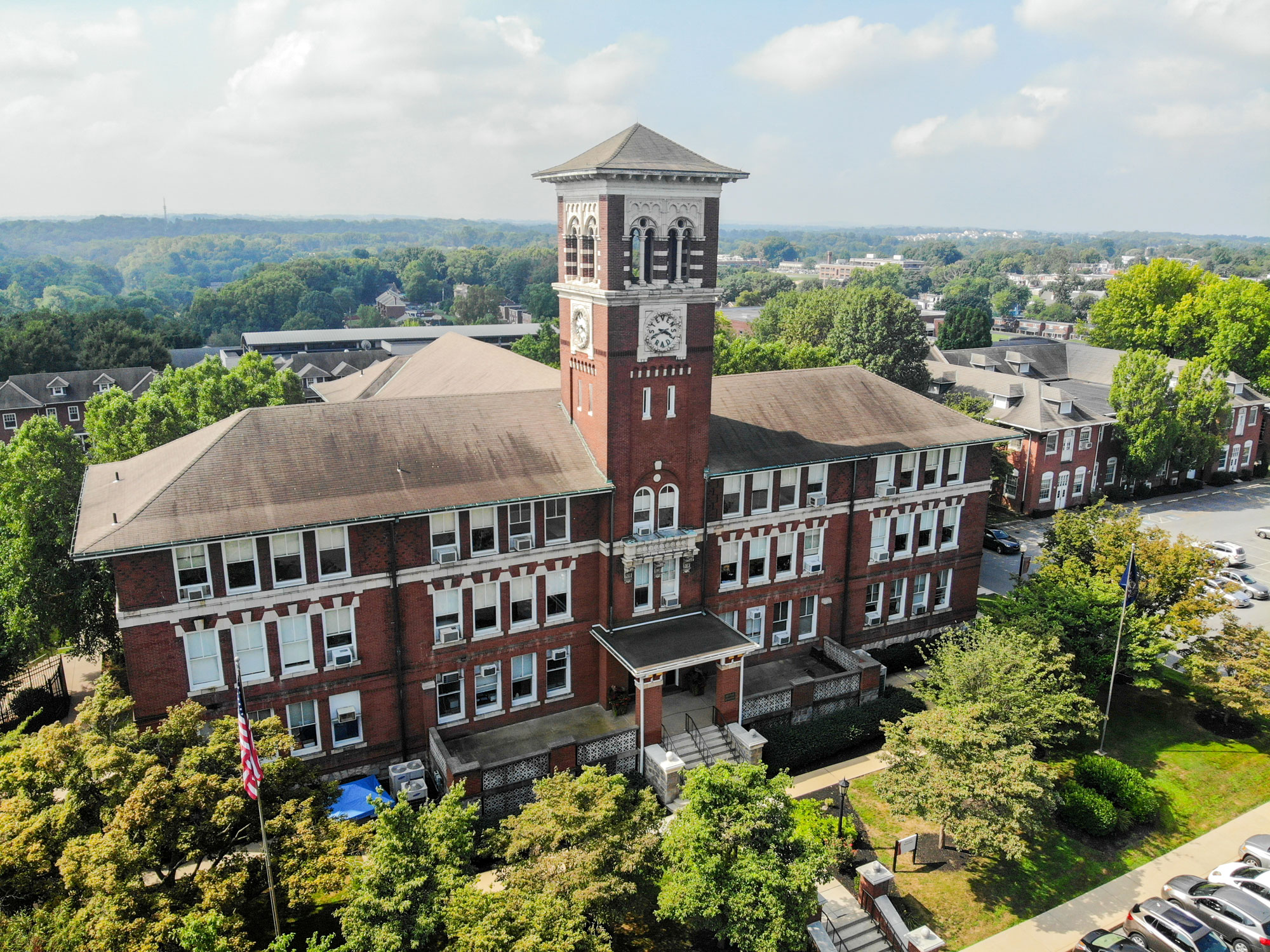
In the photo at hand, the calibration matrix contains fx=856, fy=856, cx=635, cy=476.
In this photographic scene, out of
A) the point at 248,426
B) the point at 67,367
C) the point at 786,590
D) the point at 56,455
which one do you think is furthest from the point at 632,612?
the point at 67,367

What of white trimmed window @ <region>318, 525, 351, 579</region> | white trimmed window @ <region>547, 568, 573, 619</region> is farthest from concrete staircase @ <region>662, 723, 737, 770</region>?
white trimmed window @ <region>318, 525, 351, 579</region>

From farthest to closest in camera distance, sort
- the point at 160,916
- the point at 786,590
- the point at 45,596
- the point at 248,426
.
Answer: the point at 786,590 < the point at 45,596 < the point at 248,426 < the point at 160,916

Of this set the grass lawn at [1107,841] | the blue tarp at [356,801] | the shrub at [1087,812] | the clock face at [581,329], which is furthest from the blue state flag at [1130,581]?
the blue tarp at [356,801]

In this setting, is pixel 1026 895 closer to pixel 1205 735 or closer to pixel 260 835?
pixel 1205 735

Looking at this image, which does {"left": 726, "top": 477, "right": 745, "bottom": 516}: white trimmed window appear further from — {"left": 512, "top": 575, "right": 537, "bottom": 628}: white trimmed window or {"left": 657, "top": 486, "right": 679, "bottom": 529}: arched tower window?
{"left": 512, "top": 575, "right": 537, "bottom": 628}: white trimmed window

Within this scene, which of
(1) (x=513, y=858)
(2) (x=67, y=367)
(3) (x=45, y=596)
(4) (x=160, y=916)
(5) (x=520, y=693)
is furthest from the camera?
(2) (x=67, y=367)

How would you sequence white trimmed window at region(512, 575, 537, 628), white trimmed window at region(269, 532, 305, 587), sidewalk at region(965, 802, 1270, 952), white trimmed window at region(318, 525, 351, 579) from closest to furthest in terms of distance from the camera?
sidewalk at region(965, 802, 1270, 952), white trimmed window at region(269, 532, 305, 587), white trimmed window at region(318, 525, 351, 579), white trimmed window at region(512, 575, 537, 628)
